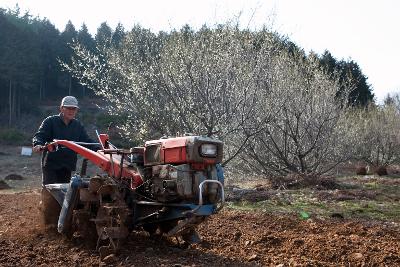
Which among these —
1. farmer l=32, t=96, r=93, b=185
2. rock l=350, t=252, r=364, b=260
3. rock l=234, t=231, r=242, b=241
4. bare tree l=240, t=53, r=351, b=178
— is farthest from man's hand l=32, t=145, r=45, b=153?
bare tree l=240, t=53, r=351, b=178

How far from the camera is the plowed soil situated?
5.38m

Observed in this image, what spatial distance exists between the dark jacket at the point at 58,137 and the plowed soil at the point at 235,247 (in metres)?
0.82

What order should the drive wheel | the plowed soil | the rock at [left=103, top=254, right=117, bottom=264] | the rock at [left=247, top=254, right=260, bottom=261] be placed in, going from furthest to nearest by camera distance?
the drive wheel < the rock at [left=247, top=254, right=260, bottom=261] < the plowed soil < the rock at [left=103, top=254, right=117, bottom=264]

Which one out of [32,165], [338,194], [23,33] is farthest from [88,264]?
[23,33]

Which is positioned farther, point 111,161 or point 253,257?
point 111,161

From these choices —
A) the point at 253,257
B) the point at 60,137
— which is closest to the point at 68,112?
the point at 60,137

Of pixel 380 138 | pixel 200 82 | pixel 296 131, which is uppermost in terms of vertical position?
pixel 380 138

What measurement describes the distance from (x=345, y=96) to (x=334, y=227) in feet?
32.4

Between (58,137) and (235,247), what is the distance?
2857mm

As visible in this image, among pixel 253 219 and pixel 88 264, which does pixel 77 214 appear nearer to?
pixel 88 264

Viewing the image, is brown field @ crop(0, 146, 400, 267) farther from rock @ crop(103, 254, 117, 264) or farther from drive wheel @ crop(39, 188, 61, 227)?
drive wheel @ crop(39, 188, 61, 227)

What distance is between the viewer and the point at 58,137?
727 cm

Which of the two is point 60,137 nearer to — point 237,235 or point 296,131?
point 237,235

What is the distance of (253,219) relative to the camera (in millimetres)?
8312
